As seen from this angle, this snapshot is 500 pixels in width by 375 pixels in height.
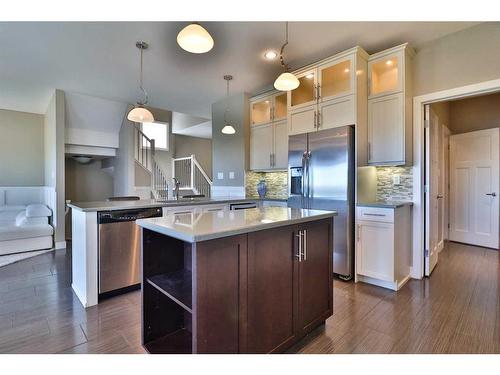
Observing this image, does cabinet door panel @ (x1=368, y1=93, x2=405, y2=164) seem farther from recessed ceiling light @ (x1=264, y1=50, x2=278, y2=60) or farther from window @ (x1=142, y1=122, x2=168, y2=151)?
window @ (x1=142, y1=122, x2=168, y2=151)

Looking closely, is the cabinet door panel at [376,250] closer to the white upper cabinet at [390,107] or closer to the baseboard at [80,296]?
the white upper cabinet at [390,107]

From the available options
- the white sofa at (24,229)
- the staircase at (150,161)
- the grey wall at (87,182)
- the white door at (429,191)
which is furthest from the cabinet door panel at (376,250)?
the grey wall at (87,182)

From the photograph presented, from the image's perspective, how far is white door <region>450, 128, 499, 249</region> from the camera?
435 centimetres

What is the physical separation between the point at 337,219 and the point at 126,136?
5058mm

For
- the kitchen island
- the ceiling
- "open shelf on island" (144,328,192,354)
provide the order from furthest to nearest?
the ceiling → "open shelf on island" (144,328,192,354) → the kitchen island

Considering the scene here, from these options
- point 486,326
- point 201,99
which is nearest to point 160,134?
point 201,99

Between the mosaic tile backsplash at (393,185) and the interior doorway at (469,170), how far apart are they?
1.18 metres

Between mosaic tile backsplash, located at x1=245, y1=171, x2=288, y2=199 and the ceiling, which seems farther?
mosaic tile backsplash, located at x1=245, y1=171, x2=288, y2=199

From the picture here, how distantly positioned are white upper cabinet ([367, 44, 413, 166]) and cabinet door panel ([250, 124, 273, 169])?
1.67 meters

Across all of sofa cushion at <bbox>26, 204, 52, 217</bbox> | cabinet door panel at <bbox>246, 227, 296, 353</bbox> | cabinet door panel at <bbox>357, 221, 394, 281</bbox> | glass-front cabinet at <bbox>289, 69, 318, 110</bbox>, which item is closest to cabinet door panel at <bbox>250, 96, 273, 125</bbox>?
glass-front cabinet at <bbox>289, 69, 318, 110</bbox>

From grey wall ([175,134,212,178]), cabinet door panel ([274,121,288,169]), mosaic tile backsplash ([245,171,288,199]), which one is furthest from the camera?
grey wall ([175,134,212,178])

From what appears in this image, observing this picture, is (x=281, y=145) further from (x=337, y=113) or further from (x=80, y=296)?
(x=80, y=296)

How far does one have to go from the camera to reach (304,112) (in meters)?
3.52
